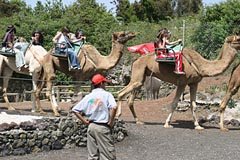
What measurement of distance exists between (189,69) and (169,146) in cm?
355

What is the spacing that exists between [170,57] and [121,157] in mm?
4850

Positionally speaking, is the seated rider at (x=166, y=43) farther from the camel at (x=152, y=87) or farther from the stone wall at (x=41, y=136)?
the camel at (x=152, y=87)

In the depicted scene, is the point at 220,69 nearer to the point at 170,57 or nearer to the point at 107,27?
the point at 170,57

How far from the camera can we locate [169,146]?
13.0 metres

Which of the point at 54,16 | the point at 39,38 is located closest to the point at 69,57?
the point at 39,38

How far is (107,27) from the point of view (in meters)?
35.8

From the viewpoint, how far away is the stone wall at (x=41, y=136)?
11.7m

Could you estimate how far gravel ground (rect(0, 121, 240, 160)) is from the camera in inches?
460

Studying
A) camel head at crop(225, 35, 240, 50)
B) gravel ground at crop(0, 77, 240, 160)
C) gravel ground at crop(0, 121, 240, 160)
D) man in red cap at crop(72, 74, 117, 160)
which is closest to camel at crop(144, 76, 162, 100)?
gravel ground at crop(0, 77, 240, 160)

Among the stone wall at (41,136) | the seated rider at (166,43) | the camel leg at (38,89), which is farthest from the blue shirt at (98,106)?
the camel leg at (38,89)

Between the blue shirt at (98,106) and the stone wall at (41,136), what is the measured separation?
3.46 metres

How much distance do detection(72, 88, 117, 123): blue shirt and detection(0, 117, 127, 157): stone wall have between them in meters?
3.46

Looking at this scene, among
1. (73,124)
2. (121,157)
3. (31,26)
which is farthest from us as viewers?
(31,26)

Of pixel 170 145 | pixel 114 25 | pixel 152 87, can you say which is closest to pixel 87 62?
pixel 170 145
